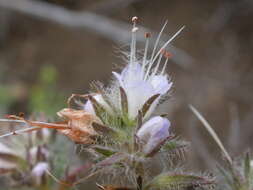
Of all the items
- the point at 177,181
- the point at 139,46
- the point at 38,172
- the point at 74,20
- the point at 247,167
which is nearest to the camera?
the point at 177,181

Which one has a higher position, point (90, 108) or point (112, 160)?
point (90, 108)

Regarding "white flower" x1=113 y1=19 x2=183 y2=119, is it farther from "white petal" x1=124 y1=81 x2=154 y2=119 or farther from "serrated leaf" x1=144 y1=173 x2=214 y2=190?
"serrated leaf" x1=144 y1=173 x2=214 y2=190

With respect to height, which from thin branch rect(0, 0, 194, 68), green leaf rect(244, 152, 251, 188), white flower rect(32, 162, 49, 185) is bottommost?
green leaf rect(244, 152, 251, 188)

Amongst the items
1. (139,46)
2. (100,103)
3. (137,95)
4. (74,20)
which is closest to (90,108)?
(100,103)

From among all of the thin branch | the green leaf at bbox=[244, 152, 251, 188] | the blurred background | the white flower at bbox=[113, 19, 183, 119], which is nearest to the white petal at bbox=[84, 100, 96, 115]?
the white flower at bbox=[113, 19, 183, 119]

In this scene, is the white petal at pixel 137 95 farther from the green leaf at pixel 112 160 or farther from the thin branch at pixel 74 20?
the thin branch at pixel 74 20

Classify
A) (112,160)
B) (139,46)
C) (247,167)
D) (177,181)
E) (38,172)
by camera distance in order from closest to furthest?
(112,160) → (177,181) → (247,167) → (38,172) → (139,46)

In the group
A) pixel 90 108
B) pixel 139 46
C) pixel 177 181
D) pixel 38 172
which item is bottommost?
pixel 177 181

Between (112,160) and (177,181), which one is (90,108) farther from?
(177,181)
